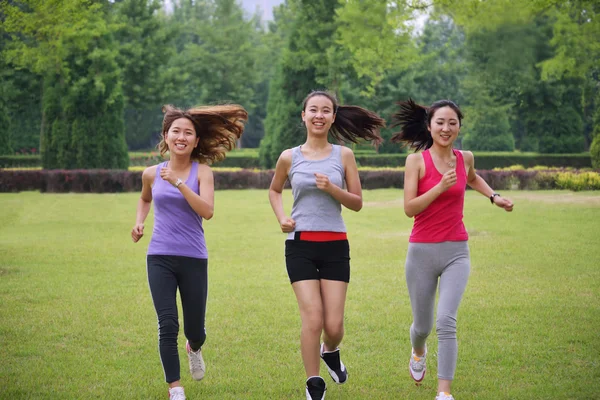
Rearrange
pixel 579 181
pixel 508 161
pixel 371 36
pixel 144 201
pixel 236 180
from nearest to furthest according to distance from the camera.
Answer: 1. pixel 144 201
2. pixel 579 181
3. pixel 236 180
4. pixel 371 36
5. pixel 508 161

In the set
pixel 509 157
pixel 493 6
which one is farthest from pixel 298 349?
pixel 509 157

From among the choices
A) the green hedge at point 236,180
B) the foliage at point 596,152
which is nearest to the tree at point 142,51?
the green hedge at point 236,180

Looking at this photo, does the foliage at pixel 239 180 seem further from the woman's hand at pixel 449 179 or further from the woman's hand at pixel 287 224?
the woman's hand at pixel 287 224

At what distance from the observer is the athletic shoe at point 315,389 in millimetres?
5066

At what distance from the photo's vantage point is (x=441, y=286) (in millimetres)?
5355

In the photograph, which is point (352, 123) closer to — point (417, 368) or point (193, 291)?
point (193, 291)

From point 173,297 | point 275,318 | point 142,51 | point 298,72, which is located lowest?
point 275,318

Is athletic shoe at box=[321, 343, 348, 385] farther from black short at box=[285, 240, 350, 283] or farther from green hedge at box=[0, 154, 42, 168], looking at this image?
green hedge at box=[0, 154, 42, 168]

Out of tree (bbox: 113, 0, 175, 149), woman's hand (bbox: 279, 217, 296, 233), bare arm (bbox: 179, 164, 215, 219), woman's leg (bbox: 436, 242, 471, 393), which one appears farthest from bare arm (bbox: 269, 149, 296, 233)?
tree (bbox: 113, 0, 175, 149)

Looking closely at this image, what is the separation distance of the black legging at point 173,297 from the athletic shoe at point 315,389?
2.74 ft

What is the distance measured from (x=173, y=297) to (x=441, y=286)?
1747mm

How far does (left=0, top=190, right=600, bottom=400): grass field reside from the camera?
580 cm

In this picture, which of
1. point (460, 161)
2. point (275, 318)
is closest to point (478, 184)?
point (460, 161)

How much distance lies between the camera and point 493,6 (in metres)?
29.2
